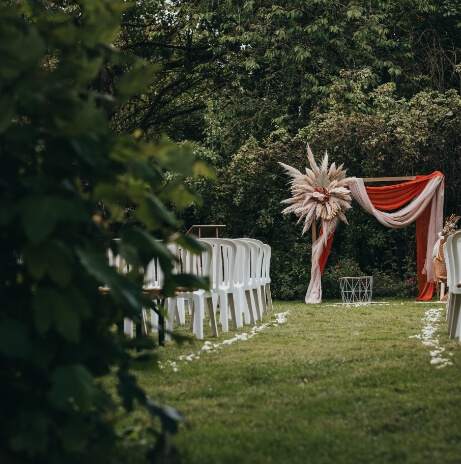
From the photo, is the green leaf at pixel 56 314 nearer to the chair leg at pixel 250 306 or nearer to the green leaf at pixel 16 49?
the green leaf at pixel 16 49

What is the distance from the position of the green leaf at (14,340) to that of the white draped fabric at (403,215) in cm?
1399

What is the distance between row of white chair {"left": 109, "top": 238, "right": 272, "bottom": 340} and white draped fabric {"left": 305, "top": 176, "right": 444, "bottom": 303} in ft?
11.7

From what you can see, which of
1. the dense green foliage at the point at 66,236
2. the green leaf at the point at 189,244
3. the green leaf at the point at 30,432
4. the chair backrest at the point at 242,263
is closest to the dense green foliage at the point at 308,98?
the chair backrest at the point at 242,263

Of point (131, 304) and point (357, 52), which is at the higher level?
point (357, 52)

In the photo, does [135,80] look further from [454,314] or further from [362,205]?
[362,205]

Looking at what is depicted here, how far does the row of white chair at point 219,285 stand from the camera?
350 inches

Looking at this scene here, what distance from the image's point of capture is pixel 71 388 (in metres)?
2.49

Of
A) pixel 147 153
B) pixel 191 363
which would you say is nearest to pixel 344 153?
pixel 191 363

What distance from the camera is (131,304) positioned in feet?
8.86

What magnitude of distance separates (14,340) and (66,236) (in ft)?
1.15

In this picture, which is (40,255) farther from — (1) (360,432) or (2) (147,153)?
(1) (360,432)

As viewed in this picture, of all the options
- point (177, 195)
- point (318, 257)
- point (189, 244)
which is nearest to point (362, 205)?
point (318, 257)

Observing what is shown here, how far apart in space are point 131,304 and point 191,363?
167 inches

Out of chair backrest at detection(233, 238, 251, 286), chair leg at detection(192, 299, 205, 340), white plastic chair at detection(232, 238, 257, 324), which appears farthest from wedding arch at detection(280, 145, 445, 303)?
chair leg at detection(192, 299, 205, 340)
